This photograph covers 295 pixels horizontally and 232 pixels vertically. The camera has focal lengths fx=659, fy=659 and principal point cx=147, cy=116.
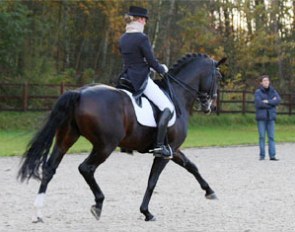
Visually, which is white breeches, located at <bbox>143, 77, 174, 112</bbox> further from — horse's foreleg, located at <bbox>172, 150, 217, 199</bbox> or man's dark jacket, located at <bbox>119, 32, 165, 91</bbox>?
horse's foreleg, located at <bbox>172, 150, 217, 199</bbox>

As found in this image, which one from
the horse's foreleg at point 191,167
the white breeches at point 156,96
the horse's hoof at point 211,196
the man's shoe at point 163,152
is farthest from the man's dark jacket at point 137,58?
the horse's hoof at point 211,196

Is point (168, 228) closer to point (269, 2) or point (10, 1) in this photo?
point (10, 1)

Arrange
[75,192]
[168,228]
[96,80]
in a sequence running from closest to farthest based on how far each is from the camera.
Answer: [168,228]
[75,192]
[96,80]

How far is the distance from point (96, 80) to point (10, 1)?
8.47 metres

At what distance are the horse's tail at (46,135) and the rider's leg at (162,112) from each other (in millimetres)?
1070

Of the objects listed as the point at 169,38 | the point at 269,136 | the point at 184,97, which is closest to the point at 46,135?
the point at 184,97

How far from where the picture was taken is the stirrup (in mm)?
8438

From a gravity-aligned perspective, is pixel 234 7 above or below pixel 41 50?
above

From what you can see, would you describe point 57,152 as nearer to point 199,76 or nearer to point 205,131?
point 199,76

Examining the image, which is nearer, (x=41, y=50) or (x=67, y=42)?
(x=41, y=50)

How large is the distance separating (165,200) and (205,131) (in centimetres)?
1927

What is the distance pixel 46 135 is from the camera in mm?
7941

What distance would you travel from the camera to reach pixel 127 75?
859 cm

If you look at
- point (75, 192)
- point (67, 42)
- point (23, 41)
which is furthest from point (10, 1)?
point (75, 192)
